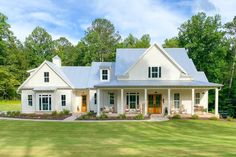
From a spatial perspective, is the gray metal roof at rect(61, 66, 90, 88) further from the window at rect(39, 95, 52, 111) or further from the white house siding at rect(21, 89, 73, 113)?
Answer: the window at rect(39, 95, 52, 111)

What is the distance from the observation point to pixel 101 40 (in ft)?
204

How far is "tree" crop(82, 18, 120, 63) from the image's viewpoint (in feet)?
192

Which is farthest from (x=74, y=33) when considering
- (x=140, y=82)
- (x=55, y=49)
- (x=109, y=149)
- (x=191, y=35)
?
(x=109, y=149)

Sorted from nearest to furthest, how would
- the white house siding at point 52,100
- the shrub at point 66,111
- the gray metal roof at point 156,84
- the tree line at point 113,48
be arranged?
the gray metal roof at point 156,84, the shrub at point 66,111, the white house siding at point 52,100, the tree line at point 113,48

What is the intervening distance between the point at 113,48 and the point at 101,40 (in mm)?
3129

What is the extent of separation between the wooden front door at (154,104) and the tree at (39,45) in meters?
39.2

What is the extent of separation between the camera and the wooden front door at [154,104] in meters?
30.5

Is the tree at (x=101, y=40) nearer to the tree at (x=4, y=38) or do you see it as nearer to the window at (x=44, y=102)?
the tree at (x=4, y=38)

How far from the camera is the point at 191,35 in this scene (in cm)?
4762

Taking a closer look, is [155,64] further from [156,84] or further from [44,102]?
[44,102]

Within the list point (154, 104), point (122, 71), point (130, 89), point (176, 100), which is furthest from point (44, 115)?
point (176, 100)

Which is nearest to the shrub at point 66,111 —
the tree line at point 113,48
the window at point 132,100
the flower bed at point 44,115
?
the flower bed at point 44,115

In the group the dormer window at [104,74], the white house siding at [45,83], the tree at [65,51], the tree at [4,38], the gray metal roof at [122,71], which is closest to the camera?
the gray metal roof at [122,71]

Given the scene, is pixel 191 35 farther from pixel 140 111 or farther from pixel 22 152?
pixel 22 152
